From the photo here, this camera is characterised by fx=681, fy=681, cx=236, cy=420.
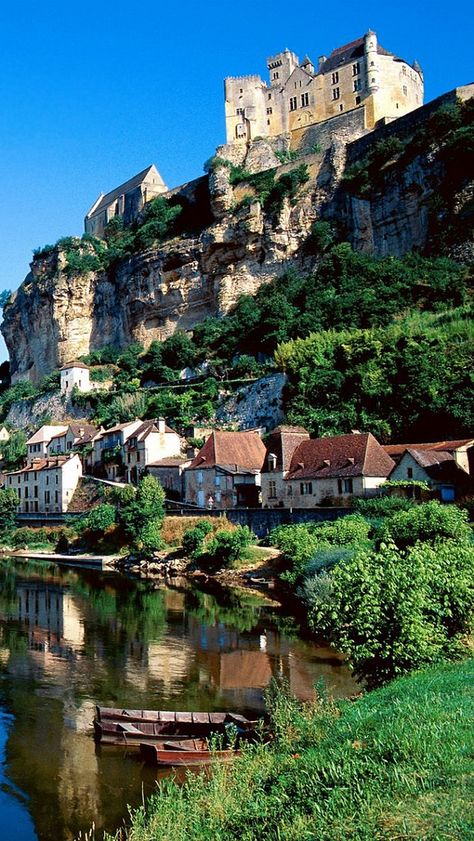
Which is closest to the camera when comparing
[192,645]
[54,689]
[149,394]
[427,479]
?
[54,689]

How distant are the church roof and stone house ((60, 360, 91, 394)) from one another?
80.0ft

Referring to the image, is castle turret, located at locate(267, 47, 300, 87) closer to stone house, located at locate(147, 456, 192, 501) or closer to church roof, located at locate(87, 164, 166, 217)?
church roof, located at locate(87, 164, 166, 217)

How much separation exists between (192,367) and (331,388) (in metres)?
17.2

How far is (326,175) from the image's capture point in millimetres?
56594

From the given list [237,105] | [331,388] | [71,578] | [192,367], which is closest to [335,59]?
[237,105]

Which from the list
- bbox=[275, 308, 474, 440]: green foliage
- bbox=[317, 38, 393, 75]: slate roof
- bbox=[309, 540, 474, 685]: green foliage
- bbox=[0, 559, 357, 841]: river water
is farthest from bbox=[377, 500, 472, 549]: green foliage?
bbox=[317, 38, 393, 75]: slate roof

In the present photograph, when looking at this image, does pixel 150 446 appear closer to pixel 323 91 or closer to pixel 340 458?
pixel 340 458

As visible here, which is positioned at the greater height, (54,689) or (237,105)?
(237,105)

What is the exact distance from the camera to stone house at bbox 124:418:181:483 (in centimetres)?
4531

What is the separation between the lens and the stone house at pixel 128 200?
73.8 meters

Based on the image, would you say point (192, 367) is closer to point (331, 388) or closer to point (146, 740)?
point (331, 388)

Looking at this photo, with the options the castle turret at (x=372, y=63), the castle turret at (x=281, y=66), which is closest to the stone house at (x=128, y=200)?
the castle turret at (x=281, y=66)

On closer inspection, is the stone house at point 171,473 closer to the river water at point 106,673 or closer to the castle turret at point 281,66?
the river water at point 106,673

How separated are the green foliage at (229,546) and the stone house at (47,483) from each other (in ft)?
63.4
